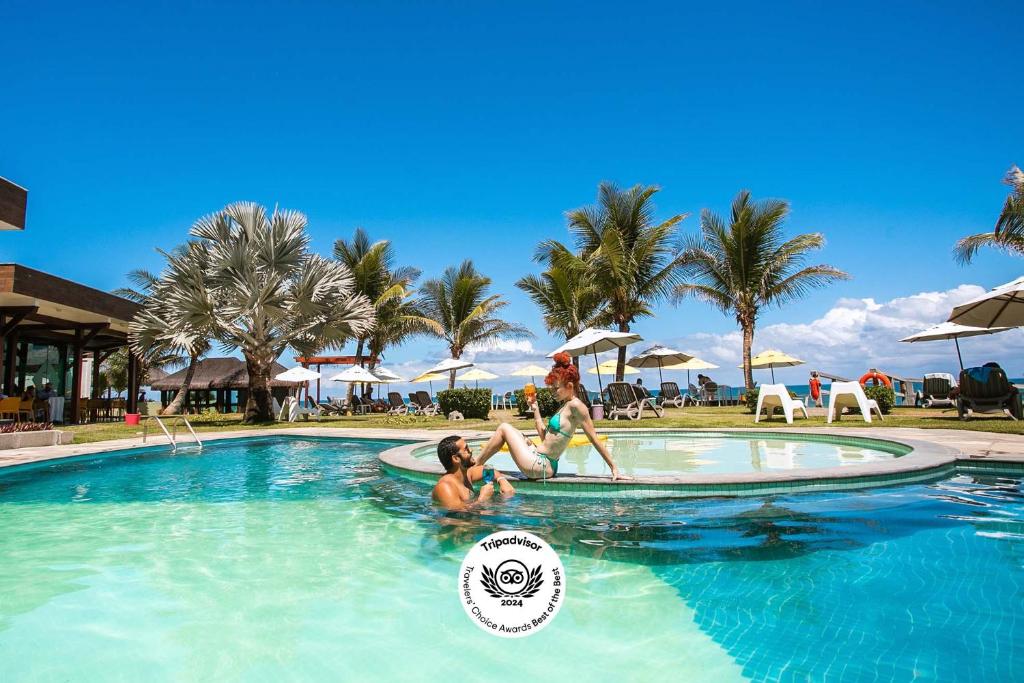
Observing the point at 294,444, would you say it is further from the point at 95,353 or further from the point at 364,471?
the point at 95,353

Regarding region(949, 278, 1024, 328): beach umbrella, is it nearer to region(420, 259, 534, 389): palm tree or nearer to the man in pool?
the man in pool

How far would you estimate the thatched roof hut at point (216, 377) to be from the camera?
31516 millimetres

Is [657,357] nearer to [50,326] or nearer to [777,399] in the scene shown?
[777,399]

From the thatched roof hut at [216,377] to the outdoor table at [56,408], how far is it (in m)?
12.6

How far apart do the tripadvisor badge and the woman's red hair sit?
199 centimetres

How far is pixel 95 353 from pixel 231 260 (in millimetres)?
13829

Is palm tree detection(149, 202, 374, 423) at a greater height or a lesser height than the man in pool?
greater

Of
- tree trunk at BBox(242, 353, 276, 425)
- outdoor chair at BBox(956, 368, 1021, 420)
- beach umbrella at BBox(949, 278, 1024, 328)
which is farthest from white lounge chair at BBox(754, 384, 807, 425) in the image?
tree trunk at BBox(242, 353, 276, 425)

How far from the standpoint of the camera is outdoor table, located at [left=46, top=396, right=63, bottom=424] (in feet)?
56.2

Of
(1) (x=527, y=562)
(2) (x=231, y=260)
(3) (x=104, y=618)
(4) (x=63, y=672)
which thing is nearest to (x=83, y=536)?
(3) (x=104, y=618)

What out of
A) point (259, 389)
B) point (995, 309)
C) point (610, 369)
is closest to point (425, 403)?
point (259, 389)

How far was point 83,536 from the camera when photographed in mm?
4906

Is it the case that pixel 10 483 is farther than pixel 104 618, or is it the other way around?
pixel 10 483

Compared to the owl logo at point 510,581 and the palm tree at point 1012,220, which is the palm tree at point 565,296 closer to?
the palm tree at point 1012,220
